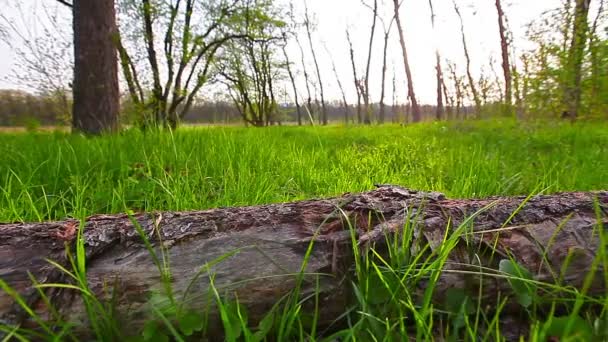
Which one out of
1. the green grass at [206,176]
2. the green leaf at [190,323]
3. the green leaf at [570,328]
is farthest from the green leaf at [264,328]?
A: the green grass at [206,176]

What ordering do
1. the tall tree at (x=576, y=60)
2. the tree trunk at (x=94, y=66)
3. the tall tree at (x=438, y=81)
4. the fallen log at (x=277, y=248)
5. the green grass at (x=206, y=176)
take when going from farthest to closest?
the tall tree at (x=438, y=81)
the tree trunk at (x=94, y=66)
the tall tree at (x=576, y=60)
the green grass at (x=206, y=176)
the fallen log at (x=277, y=248)

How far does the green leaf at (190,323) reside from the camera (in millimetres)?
678

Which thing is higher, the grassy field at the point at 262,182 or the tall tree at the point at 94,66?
the tall tree at the point at 94,66

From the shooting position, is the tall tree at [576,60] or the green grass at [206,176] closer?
the green grass at [206,176]

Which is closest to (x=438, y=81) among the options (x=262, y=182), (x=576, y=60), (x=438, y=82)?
(x=438, y=82)

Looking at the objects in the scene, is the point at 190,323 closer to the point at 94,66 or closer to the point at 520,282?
the point at 520,282

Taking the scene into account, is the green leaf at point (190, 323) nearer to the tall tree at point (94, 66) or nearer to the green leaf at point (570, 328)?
the green leaf at point (570, 328)

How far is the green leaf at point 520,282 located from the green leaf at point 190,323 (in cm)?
75

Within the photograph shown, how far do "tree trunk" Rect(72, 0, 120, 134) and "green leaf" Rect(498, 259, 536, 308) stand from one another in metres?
4.56

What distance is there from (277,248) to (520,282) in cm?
63

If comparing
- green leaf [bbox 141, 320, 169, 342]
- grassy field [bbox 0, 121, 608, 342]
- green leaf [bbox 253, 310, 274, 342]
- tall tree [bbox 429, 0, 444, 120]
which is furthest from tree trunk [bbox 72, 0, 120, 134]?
tall tree [bbox 429, 0, 444, 120]

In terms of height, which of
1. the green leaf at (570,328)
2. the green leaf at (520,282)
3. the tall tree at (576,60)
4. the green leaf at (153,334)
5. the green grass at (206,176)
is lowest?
the green leaf at (153,334)

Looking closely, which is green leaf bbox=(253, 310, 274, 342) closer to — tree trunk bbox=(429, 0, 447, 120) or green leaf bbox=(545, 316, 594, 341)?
green leaf bbox=(545, 316, 594, 341)

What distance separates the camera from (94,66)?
4172 millimetres
